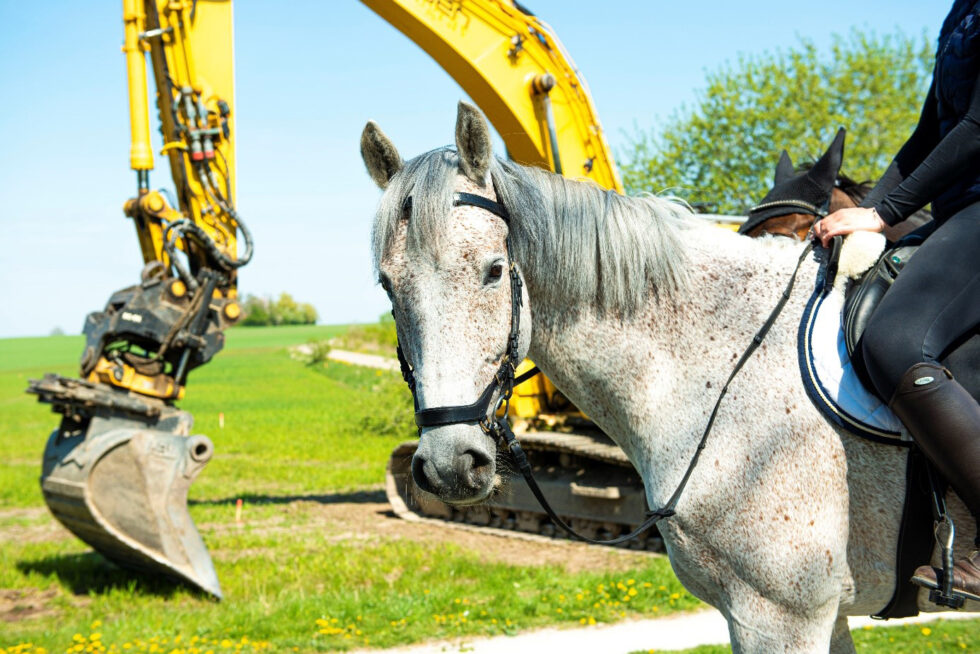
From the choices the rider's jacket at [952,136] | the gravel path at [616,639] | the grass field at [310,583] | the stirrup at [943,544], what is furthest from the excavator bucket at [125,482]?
the rider's jacket at [952,136]

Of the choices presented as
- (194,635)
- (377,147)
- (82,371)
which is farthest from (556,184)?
(82,371)

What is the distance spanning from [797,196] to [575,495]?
426 cm

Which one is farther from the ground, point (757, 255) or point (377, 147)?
point (377, 147)

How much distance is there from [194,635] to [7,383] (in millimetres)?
37563

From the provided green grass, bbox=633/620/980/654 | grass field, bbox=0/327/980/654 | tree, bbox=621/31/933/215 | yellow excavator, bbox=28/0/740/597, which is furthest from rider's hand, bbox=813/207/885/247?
tree, bbox=621/31/933/215

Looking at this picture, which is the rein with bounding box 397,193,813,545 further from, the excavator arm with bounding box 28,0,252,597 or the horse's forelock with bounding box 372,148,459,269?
the excavator arm with bounding box 28,0,252,597

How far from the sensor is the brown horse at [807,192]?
12.0ft

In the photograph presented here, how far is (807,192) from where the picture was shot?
382cm

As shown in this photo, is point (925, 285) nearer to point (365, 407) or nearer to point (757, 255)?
point (757, 255)

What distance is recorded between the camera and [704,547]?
7.30 ft

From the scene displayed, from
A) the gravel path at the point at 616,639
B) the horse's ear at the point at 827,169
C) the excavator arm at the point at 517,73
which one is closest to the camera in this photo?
the horse's ear at the point at 827,169

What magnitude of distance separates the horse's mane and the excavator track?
176 inches

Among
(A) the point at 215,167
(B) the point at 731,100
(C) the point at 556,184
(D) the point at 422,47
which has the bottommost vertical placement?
(C) the point at 556,184

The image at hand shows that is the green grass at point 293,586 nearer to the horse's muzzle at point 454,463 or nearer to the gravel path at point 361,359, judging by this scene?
the horse's muzzle at point 454,463
